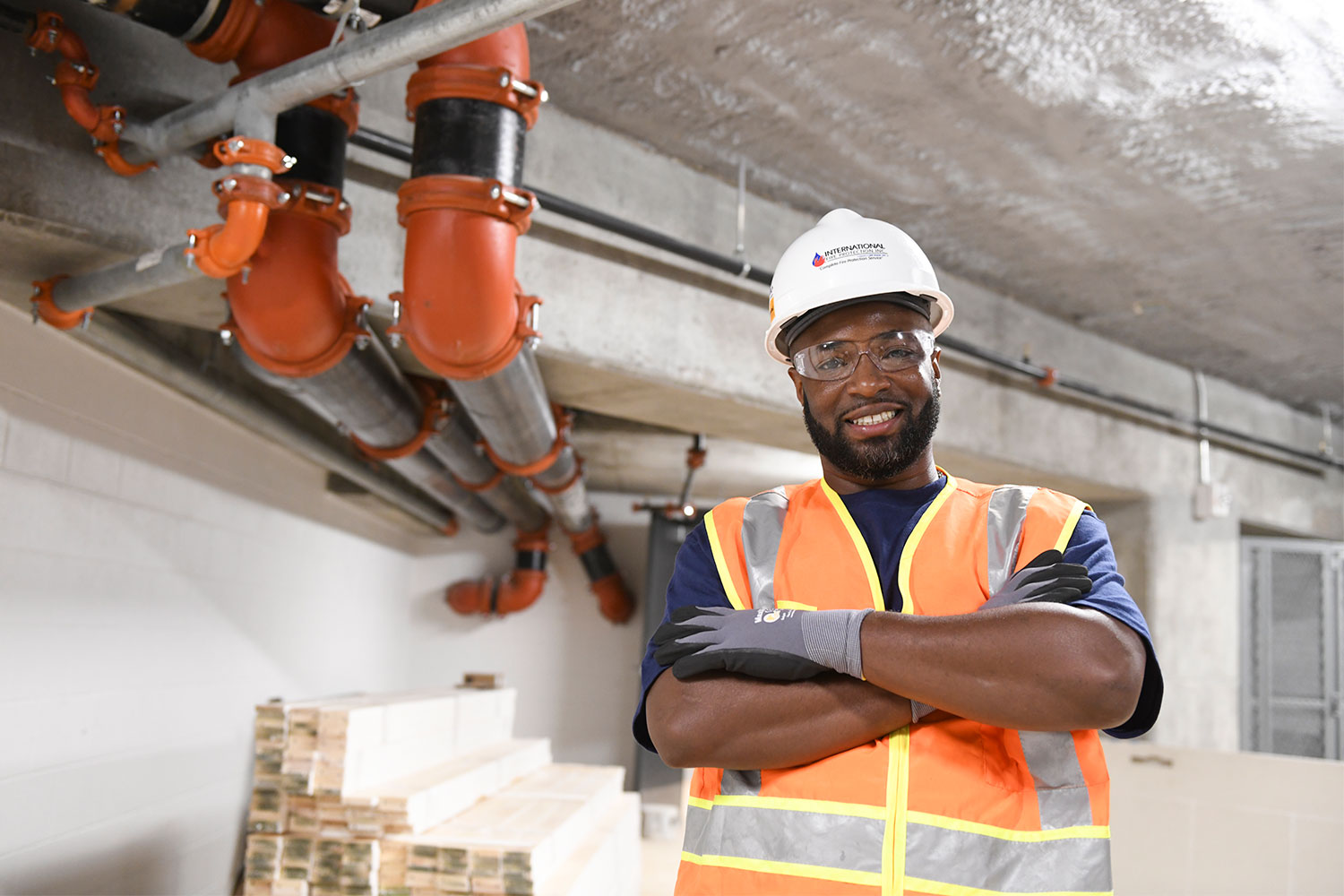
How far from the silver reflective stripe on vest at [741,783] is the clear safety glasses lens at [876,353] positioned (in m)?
0.58

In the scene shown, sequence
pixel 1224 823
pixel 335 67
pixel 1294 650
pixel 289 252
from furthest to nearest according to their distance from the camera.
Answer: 1. pixel 1294 650
2. pixel 1224 823
3. pixel 289 252
4. pixel 335 67

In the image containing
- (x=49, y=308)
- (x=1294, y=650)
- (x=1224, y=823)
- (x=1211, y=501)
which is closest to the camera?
(x=49, y=308)

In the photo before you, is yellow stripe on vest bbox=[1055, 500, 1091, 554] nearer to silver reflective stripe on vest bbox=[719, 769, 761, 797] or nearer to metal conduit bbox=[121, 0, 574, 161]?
silver reflective stripe on vest bbox=[719, 769, 761, 797]

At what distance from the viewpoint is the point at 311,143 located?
8.91 feet

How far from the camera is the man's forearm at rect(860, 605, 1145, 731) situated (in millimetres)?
1189

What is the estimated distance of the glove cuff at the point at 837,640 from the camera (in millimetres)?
1234

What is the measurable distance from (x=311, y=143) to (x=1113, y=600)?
7.62 ft

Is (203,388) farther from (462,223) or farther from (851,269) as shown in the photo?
(851,269)

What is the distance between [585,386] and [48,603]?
6.97 feet

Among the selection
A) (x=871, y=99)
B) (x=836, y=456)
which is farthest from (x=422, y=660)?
(x=836, y=456)

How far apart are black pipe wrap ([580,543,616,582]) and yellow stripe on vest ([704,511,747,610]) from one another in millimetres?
7916

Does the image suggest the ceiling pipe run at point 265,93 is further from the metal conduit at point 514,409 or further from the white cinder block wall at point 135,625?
the metal conduit at point 514,409

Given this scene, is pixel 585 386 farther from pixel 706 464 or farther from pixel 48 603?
pixel 706 464

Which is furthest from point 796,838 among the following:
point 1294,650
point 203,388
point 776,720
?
point 1294,650
